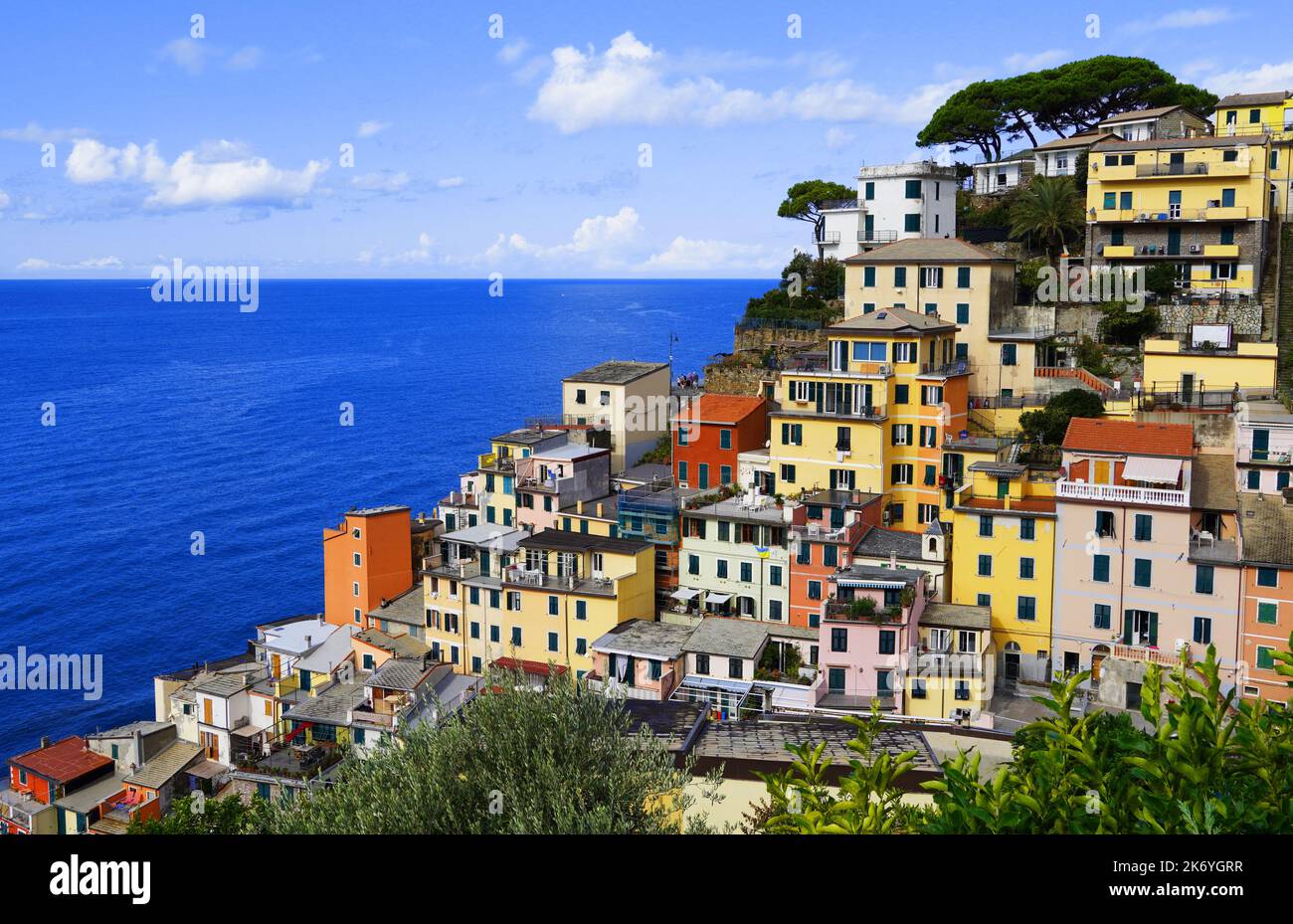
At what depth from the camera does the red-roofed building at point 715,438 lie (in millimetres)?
48188

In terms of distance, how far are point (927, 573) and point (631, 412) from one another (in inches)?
794

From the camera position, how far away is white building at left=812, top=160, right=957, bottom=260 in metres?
58.5

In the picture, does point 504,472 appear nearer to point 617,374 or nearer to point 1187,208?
point 617,374

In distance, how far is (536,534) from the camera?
1834 inches

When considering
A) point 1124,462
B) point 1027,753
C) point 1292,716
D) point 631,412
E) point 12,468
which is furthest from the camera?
point 12,468

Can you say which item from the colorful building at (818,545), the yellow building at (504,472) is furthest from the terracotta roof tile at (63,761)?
the colorful building at (818,545)

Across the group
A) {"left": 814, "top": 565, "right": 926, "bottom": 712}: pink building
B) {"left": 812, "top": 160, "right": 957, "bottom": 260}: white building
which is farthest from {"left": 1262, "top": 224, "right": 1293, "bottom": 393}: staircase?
{"left": 814, "top": 565, "right": 926, "bottom": 712}: pink building

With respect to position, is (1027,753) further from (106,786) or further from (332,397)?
(332,397)

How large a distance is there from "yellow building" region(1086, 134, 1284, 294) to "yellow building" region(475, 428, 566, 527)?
27.3 meters

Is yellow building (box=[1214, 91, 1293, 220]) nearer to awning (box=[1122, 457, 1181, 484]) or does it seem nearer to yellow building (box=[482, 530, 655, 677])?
awning (box=[1122, 457, 1181, 484])

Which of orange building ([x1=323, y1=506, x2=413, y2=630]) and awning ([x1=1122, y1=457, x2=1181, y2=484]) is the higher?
awning ([x1=1122, y1=457, x2=1181, y2=484])

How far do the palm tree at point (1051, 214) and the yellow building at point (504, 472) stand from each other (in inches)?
999

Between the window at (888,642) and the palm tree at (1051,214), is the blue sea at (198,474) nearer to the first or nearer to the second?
the window at (888,642)
